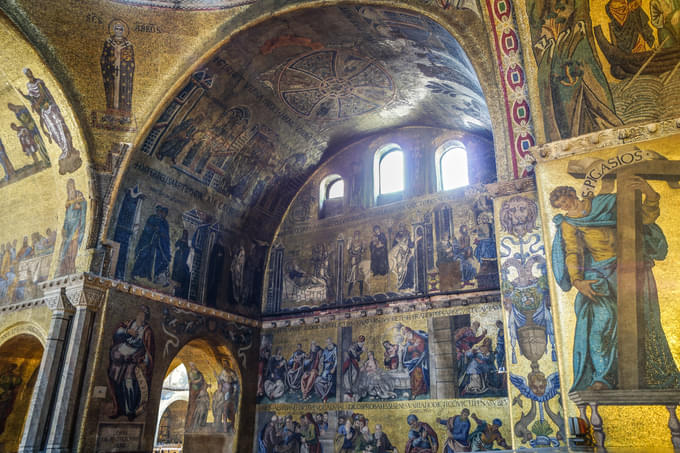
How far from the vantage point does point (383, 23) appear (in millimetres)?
9711

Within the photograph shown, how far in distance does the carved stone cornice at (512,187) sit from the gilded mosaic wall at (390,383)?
4665 mm

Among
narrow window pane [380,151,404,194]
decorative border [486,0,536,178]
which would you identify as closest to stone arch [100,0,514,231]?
decorative border [486,0,536,178]

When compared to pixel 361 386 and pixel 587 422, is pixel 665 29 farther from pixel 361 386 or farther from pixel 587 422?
pixel 361 386

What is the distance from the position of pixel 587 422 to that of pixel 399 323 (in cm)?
681

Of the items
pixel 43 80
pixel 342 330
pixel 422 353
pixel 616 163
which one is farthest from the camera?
pixel 342 330

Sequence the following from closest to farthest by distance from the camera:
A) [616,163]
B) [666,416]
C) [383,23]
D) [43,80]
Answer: [666,416] < [616,163] < [383,23] < [43,80]

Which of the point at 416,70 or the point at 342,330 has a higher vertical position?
the point at 416,70

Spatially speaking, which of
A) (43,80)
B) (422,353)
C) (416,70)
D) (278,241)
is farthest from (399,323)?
(43,80)

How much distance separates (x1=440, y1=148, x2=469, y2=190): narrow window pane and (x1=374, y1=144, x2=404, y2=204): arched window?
3.87 feet

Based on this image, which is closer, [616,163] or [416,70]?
[616,163]

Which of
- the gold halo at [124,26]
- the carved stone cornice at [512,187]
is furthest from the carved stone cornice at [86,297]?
the carved stone cornice at [512,187]

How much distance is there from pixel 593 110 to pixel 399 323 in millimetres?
6928

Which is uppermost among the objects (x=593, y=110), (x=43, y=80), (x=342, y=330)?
(x=43, y=80)

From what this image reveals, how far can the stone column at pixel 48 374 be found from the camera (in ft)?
30.8
